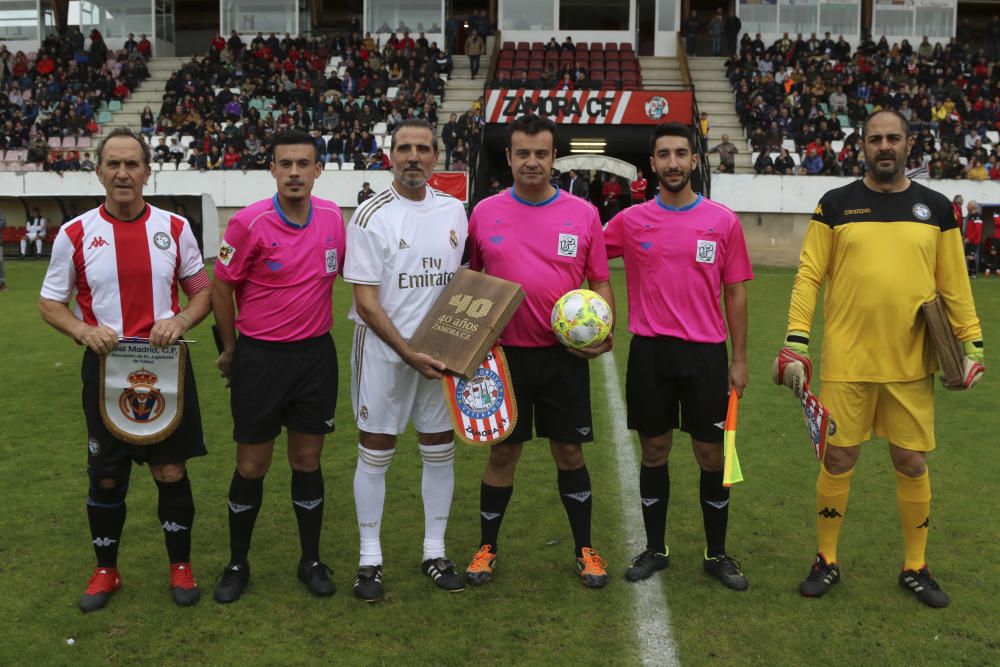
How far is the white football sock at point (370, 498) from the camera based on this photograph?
4.19 meters

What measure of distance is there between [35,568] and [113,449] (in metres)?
0.90

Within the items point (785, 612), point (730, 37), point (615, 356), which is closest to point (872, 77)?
point (730, 37)

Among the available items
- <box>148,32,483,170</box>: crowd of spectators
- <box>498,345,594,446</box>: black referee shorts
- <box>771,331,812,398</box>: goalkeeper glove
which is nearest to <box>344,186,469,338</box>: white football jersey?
<box>498,345,594,446</box>: black referee shorts

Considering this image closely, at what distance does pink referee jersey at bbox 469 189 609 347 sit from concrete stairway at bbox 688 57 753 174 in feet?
70.5

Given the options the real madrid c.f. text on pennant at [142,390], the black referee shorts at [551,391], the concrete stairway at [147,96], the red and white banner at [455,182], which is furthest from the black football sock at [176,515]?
the concrete stairway at [147,96]

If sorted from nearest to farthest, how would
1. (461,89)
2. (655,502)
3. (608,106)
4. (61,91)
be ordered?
1. (655,502)
2. (608,106)
3. (461,89)
4. (61,91)

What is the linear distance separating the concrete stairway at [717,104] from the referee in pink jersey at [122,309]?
2224 centimetres

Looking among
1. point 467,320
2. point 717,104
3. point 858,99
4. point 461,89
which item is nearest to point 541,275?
point 467,320

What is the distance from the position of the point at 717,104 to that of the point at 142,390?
89.6ft

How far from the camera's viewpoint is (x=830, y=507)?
4.17 meters

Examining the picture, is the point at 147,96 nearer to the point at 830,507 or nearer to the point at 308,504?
the point at 308,504

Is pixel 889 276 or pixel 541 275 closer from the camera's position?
pixel 889 276

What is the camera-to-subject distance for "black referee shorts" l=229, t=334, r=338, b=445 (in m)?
3.99

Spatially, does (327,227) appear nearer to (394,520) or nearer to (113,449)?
(113,449)
